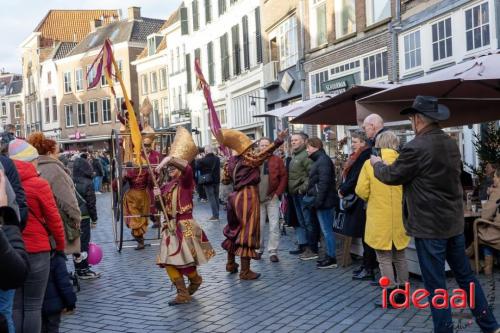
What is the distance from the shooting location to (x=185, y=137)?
269 inches

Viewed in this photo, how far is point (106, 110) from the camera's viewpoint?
2073 inches

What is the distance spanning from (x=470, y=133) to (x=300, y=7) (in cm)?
1035

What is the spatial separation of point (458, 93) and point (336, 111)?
3.33 m

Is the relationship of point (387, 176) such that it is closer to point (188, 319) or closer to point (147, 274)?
point (188, 319)

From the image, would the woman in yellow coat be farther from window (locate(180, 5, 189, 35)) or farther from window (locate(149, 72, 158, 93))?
window (locate(149, 72, 158, 93))

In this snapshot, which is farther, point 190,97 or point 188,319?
point 190,97

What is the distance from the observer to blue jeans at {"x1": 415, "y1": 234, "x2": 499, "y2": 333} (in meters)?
4.66

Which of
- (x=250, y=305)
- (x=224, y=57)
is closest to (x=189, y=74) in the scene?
(x=224, y=57)

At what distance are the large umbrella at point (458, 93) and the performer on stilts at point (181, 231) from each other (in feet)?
7.88

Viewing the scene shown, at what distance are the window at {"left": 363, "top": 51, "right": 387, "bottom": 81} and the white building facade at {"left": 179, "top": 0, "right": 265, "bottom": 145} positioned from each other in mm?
9083

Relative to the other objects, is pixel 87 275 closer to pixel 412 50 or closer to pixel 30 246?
pixel 30 246

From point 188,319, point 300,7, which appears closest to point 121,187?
point 188,319

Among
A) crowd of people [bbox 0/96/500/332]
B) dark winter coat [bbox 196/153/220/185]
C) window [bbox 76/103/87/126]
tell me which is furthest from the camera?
window [bbox 76/103/87/126]

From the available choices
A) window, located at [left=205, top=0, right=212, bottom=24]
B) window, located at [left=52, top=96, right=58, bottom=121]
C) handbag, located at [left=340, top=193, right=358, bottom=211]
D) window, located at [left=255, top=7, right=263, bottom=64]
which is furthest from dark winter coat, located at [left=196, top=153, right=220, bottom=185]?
window, located at [left=52, top=96, right=58, bottom=121]
